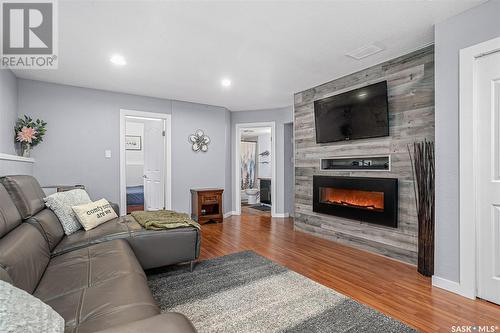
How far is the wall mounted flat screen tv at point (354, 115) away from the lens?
3078mm

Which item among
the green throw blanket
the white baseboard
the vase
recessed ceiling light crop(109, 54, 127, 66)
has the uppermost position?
recessed ceiling light crop(109, 54, 127, 66)

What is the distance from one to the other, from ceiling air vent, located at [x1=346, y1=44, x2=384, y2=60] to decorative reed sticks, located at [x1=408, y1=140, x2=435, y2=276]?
1153mm

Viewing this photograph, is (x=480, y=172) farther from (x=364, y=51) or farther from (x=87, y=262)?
(x=87, y=262)

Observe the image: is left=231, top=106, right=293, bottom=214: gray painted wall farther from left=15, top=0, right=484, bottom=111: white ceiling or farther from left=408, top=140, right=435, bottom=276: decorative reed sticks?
left=408, top=140, right=435, bottom=276: decorative reed sticks

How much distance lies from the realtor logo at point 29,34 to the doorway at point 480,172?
11.5ft

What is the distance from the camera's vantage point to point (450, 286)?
2195mm

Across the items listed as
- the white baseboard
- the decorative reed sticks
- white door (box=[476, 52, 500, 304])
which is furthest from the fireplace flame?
white door (box=[476, 52, 500, 304])

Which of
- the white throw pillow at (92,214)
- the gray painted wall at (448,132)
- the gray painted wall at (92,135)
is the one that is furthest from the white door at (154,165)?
the gray painted wall at (448,132)

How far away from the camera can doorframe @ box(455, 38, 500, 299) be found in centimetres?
207

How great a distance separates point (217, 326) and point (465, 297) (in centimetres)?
208

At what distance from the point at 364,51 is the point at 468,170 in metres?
1.63

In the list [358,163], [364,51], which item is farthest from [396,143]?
[364,51]

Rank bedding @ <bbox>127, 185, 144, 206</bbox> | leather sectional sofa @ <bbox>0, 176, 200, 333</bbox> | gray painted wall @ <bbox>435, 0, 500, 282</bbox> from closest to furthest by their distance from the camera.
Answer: leather sectional sofa @ <bbox>0, 176, 200, 333</bbox>, gray painted wall @ <bbox>435, 0, 500, 282</bbox>, bedding @ <bbox>127, 185, 144, 206</bbox>

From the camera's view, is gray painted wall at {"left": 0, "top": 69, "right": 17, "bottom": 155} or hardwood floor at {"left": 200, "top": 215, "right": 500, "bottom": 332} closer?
hardwood floor at {"left": 200, "top": 215, "right": 500, "bottom": 332}
